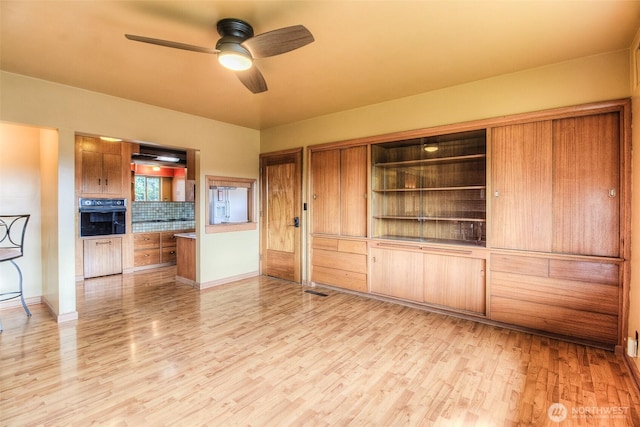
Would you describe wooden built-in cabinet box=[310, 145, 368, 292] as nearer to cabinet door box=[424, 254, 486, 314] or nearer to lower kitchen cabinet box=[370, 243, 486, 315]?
lower kitchen cabinet box=[370, 243, 486, 315]

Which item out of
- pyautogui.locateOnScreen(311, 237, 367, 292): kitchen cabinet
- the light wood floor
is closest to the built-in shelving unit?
pyautogui.locateOnScreen(311, 237, 367, 292): kitchen cabinet

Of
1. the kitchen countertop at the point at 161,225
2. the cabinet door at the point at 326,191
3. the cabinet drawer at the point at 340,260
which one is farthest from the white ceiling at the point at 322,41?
the kitchen countertop at the point at 161,225

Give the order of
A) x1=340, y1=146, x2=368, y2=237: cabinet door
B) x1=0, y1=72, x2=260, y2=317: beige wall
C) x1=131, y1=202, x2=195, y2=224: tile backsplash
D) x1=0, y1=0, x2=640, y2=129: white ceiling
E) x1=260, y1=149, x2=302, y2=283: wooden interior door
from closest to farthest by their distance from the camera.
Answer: x1=0, y1=0, x2=640, y2=129: white ceiling
x1=0, y1=72, x2=260, y2=317: beige wall
x1=340, y1=146, x2=368, y2=237: cabinet door
x1=260, y1=149, x2=302, y2=283: wooden interior door
x1=131, y1=202, x2=195, y2=224: tile backsplash

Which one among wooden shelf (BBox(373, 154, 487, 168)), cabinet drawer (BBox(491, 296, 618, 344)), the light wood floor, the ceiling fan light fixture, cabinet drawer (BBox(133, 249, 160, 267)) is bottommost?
the light wood floor

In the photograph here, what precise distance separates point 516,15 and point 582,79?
123 cm

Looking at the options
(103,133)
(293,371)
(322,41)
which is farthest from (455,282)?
(103,133)

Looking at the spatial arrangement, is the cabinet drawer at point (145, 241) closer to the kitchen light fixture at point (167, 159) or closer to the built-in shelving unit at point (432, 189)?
the kitchen light fixture at point (167, 159)

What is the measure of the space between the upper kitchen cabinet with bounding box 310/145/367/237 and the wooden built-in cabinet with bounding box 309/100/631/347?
4 cm

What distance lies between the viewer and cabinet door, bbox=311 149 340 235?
452 cm

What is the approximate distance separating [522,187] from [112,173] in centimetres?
620

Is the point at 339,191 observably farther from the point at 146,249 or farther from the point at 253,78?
the point at 146,249

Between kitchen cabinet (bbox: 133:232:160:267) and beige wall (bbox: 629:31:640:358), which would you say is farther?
kitchen cabinet (bbox: 133:232:160:267)

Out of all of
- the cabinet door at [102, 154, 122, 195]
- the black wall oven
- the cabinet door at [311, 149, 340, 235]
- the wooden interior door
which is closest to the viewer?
the cabinet door at [311, 149, 340, 235]

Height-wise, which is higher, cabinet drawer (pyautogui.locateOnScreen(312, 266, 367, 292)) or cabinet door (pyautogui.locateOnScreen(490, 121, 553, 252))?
cabinet door (pyautogui.locateOnScreen(490, 121, 553, 252))
